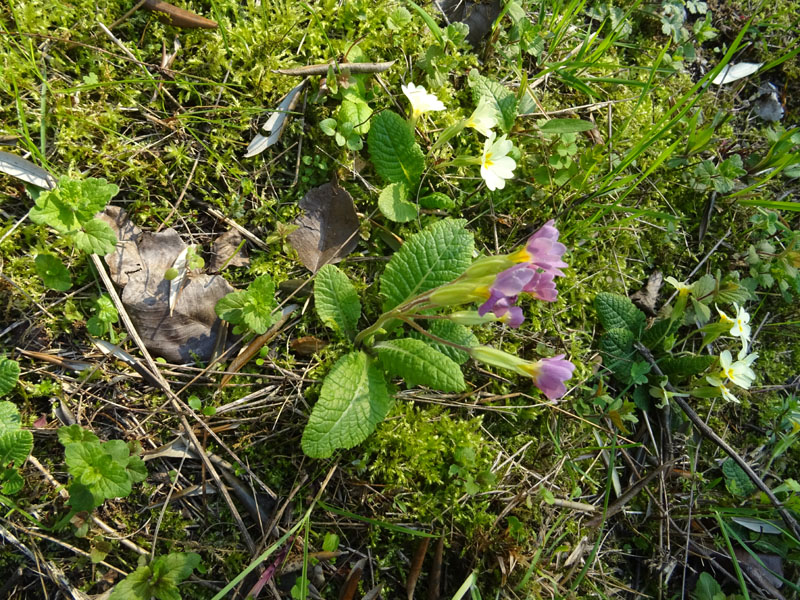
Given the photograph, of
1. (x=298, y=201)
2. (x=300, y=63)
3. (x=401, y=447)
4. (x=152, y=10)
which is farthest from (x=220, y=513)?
(x=152, y=10)

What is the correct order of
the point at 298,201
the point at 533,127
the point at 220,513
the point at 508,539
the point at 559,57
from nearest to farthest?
1. the point at 220,513
2. the point at 508,539
3. the point at 298,201
4. the point at 533,127
5. the point at 559,57

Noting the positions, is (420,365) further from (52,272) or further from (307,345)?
(52,272)

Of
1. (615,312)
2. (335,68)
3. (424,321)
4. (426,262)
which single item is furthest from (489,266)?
(335,68)

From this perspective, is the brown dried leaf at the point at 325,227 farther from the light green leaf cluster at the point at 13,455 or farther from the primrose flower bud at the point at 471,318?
the light green leaf cluster at the point at 13,455

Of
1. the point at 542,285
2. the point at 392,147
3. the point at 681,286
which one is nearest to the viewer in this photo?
the point at 542,285

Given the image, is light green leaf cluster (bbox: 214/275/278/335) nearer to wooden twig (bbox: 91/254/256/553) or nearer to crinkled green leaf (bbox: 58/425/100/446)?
wooden twig (bbox: 91/254/256/553)

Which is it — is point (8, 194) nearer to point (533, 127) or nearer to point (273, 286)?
point (273, 286)
